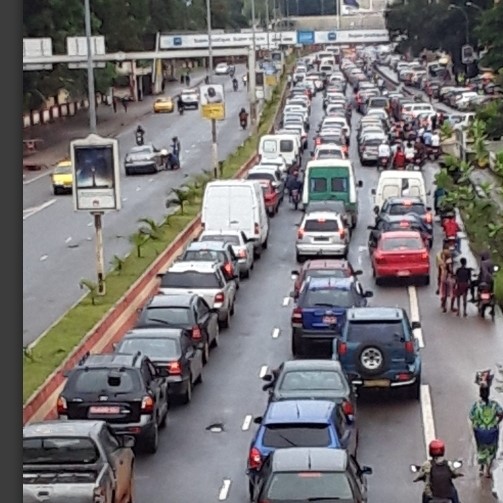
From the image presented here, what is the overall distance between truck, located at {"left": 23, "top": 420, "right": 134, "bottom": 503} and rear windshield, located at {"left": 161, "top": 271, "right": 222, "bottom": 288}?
13508 mm

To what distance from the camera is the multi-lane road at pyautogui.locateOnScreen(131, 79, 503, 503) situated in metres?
16.7

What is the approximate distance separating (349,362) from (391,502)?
4962 mm

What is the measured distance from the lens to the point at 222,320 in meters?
28.3

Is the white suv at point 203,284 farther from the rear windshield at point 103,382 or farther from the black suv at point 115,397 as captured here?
the rear windshield at point 103,382

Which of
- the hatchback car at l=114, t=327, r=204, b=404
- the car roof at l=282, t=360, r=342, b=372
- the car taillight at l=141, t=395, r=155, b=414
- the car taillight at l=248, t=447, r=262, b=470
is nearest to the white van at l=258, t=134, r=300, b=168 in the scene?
the hatchback car at l=114, t=327, r=204, b=404

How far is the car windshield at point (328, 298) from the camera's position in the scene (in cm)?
2492

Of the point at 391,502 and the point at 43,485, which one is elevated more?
the point at 43,485

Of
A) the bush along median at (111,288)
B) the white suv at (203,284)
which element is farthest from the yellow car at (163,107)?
the white suv at (203,284)

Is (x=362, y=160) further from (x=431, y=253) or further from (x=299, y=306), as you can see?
(x=299, y=306)

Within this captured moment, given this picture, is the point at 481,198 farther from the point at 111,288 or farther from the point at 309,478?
the point at 111,288

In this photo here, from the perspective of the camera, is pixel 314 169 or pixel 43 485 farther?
pixel 314 169

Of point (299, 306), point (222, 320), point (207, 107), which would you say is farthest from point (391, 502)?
point (207, 107)

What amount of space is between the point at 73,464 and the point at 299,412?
3.06 m

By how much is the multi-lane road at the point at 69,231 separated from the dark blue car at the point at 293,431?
1045 centimetres
